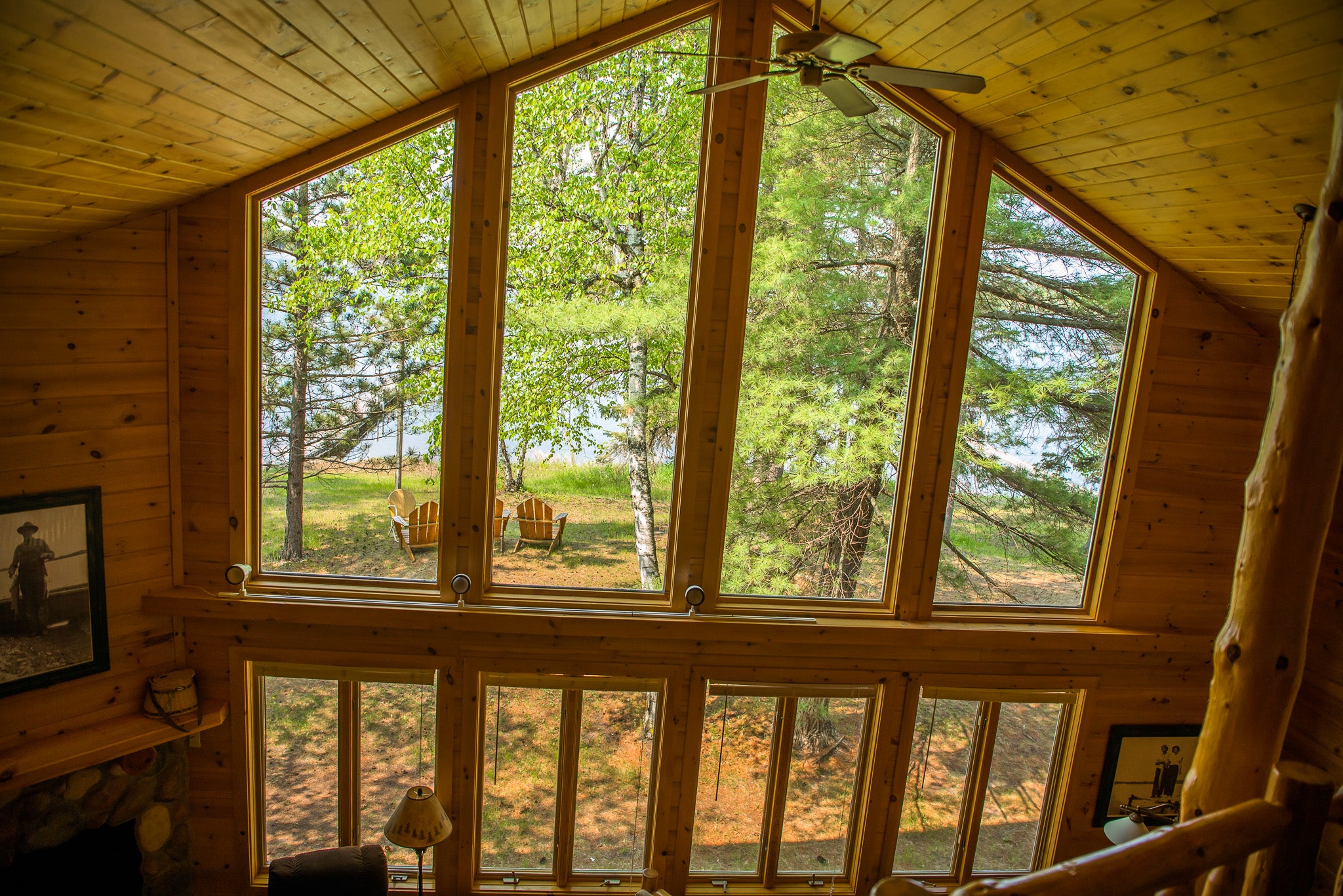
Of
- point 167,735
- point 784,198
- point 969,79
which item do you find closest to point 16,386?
point 167,735

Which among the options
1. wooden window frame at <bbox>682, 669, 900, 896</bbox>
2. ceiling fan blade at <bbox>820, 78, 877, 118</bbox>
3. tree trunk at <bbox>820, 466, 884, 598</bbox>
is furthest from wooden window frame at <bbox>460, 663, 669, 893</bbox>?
ceiling fan blade at <bbox>820, 78, 877, 118</bbox>

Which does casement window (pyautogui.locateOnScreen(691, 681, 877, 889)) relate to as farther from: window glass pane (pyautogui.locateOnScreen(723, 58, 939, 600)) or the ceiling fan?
the ceiling fan

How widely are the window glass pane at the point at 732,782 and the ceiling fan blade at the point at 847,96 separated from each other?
11.4 feet

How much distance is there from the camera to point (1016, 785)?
5457mm

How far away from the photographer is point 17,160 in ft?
9.50

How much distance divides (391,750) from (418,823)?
0.73 metres

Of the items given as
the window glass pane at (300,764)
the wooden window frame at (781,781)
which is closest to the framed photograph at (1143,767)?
the wooden window frame at (781,781)

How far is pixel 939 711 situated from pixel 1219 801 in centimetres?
252

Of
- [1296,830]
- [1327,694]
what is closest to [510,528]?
[1296,830]

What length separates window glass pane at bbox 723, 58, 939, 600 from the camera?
472 centimetres

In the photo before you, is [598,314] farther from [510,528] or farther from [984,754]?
[984,754]

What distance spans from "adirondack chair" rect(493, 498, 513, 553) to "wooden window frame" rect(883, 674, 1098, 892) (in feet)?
9.08

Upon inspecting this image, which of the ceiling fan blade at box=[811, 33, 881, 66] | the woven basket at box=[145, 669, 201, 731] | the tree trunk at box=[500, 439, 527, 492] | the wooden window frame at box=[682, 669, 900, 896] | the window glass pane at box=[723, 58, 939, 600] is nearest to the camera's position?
the ceiling fan blade at box=[811, 33, 881, 66]

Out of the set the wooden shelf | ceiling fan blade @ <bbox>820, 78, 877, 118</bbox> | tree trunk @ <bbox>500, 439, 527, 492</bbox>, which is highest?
ceiling fan blade @ <bbox>820, 78, 877, 118</bbox>
